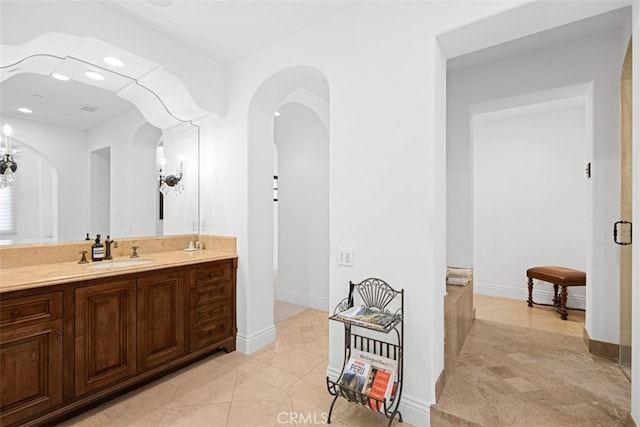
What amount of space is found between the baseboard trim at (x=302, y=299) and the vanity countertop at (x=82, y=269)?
1615 mm

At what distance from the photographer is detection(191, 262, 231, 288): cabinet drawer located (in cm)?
252

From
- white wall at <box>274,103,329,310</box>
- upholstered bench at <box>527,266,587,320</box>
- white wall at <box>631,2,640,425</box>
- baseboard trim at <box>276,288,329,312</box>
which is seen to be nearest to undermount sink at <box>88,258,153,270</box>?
white wall at <box>274,103,329,310</box>

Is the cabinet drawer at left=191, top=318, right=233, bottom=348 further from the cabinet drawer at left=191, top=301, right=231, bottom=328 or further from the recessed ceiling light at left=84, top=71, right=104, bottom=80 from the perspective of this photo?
the recessed ceiling light at left=84, top=71, right=104, bottom=80

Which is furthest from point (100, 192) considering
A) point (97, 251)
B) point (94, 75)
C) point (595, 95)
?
point (595, 95)

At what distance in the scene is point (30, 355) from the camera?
1.68 m

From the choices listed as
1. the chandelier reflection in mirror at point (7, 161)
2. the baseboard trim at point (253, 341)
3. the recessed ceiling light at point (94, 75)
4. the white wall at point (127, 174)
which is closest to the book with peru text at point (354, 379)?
the baseboard trim at point (253, 341)

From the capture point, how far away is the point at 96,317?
1.93m

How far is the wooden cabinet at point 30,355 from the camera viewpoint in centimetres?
159

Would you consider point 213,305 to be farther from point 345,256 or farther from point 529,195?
point 529,195

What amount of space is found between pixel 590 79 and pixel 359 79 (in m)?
2.05

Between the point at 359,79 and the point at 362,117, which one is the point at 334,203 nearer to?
the point at 362,117

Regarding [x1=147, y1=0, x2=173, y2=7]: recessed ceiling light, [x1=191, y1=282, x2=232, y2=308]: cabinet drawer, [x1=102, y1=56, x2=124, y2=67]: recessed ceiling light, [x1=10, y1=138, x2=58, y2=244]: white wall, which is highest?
[x1=147, y1=0, x2=173, y2=7]: recessed ceiling light

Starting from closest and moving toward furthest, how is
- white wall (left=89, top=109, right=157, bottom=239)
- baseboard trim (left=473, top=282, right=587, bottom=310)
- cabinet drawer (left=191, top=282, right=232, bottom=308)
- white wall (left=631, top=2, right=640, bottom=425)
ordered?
white wall (left=631, top=2, right=640, bottom=425) → cabinet drawer (left=191, top=282, right=232, bottom=308) → white wall (left=89, top=109, right=157, bottom=239) → baseboard trim (left=473, top=282, right=587, bottom=310)

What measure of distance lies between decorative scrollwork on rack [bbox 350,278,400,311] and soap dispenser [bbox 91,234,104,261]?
2.04 metres
